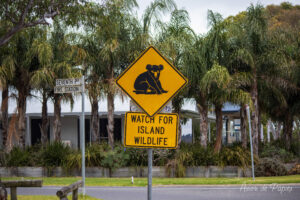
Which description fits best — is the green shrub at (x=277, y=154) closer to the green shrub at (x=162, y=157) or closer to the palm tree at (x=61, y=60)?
the green shrub at (x=162, y=157)

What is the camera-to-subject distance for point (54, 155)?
64.4 feet

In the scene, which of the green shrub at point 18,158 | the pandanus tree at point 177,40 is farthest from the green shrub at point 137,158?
the green shrub at point 18,158

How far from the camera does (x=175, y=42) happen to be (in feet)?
65.0

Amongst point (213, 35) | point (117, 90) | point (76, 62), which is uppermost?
point (213, 35)

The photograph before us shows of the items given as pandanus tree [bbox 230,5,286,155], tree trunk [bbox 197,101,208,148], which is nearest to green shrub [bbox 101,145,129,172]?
tree trunk [bbox 197,101,208,148]

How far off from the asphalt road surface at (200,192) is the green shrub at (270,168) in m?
4.18

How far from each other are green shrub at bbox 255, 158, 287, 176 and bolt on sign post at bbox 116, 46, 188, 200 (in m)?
14.8

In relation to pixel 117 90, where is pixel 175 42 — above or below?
above

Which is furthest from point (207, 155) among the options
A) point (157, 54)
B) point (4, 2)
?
point (157, 54)

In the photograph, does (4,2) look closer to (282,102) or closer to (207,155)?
(207,155)

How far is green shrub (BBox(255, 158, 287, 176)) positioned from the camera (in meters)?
19.4

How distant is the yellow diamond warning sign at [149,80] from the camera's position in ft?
18.2

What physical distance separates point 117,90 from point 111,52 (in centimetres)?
183

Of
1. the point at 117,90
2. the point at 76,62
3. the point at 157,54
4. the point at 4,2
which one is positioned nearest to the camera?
the point at 157,54
